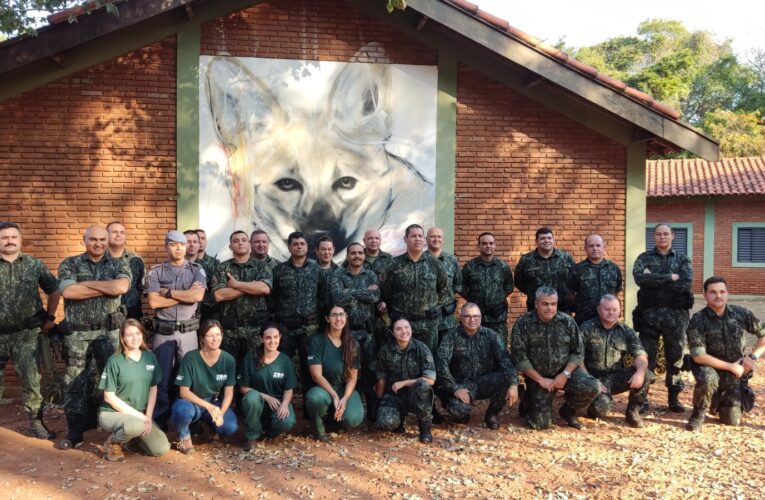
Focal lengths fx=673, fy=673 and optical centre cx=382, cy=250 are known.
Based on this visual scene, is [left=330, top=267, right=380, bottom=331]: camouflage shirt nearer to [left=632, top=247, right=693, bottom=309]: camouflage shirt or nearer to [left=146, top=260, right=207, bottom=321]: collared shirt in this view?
[left=146, top=260, right=207, bottom=321]: collared shirt

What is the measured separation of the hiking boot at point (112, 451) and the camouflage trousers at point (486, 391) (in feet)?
9.27

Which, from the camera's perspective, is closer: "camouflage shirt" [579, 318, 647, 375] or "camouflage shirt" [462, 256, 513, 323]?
"camouflage shirt" [579, 318, 647, 375]

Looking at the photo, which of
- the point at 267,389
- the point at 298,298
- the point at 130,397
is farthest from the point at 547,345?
the point at 130,397

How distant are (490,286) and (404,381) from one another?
1802 mm

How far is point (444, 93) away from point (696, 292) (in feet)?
56.4

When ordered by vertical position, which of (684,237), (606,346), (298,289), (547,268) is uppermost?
(684,237)

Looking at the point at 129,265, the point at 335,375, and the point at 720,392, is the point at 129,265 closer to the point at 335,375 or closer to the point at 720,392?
the point at 335,375

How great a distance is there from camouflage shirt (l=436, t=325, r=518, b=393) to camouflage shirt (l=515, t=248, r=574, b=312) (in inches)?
45.0

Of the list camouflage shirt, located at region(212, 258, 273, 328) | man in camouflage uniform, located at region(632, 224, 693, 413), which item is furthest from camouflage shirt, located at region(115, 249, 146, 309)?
man in camouflage uniform, located at region(632, 224, 693, 413)

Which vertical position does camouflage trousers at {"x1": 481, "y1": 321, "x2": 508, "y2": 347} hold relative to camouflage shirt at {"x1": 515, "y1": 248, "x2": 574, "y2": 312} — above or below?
below

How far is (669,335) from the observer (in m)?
7.15

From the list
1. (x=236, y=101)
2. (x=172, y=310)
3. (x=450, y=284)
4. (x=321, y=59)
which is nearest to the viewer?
(x=172, y=310)

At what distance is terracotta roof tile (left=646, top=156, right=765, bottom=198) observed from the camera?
2064 centimetres

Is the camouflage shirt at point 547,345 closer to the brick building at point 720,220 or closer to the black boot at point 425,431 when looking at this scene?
the black boot at point 425,431
